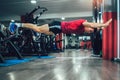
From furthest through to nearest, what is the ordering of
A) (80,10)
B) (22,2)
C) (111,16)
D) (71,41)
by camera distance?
(71,41)
(80,10)
(22,2)
(111,16)

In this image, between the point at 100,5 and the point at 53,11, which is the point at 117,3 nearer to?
the point at 100,5

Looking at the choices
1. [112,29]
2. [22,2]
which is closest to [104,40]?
[112,29]

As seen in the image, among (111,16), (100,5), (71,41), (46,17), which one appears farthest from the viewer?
(71,41)

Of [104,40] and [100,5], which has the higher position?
[100,5]

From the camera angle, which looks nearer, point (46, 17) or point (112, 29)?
point (112, 29)

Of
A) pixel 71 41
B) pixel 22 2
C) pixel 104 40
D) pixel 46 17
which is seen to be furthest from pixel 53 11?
pixel 71 41

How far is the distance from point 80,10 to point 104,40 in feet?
23.0

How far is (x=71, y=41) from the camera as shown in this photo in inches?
1158

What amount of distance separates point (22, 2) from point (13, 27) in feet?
16.9

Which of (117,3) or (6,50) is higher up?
(117,3)

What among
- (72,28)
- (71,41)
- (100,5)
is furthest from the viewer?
(71,41)

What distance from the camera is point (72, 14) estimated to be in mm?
15641

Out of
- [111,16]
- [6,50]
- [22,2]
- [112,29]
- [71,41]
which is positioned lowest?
[71,41]

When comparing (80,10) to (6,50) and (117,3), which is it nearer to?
(6,50)
